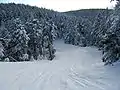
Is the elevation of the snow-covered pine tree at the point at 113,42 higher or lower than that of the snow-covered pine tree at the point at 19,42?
higher

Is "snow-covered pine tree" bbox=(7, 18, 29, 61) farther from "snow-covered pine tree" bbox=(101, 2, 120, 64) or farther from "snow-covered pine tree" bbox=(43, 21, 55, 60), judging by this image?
"snow-covered pine tree" bbox=(101, 2, 120, 64)

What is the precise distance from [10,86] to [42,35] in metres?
39.0

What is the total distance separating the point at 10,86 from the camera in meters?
11.4

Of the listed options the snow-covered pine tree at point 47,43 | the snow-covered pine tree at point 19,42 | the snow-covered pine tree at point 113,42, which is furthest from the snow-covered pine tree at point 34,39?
the snow-covered pine tree at point 113,42

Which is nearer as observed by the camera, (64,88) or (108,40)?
(64,88)

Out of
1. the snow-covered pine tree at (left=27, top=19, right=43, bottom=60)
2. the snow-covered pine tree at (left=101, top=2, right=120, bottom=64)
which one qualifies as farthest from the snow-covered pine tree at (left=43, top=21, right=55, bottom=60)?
the snow-covered pine tree at (left=101, top=2, right=120, bottom=64)

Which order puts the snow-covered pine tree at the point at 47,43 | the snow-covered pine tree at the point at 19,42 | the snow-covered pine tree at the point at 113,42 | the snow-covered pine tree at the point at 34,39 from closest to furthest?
the snow-covered pine tree at the point at 113,42 < the snow-covered pine tree at the point at 19,42 < the snow-covered pine tree at the point at 34,39 < the snow-covered pine tree at the point at 47,43

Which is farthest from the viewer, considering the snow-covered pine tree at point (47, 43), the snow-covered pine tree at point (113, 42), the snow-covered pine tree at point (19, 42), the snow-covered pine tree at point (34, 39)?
the snow-covered pine tree at point (47, 43)

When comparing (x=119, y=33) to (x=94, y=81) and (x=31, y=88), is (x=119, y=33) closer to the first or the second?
(x=94, y=81)

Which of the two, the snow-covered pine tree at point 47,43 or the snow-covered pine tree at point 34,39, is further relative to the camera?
the snow-covered pine tree at point 47,43

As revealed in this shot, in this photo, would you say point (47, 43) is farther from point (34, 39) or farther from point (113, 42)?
point (113, 42)

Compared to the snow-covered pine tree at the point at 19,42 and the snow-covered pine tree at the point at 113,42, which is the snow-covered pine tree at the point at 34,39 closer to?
the snow-covered pine tree at the point at 19,42

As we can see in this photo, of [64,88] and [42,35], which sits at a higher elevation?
[64,88]

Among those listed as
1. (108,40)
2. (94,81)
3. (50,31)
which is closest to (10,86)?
(94,81)
